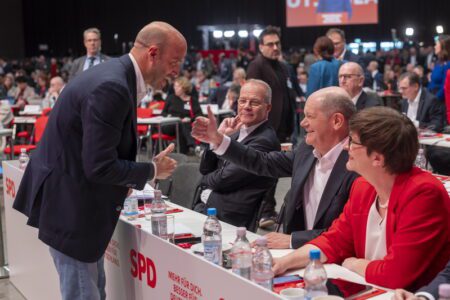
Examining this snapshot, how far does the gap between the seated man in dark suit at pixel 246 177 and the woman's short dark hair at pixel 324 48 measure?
2498mm

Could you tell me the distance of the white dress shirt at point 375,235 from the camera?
225 centimetres

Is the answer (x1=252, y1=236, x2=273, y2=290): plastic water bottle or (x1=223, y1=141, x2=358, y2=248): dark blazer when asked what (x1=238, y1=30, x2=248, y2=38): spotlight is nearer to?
(x1=223, y1=141, x2=358, y2=248): dark blazer

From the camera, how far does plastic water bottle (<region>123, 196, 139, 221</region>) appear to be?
3078 millimetres

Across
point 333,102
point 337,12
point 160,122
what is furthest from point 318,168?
point 337,12

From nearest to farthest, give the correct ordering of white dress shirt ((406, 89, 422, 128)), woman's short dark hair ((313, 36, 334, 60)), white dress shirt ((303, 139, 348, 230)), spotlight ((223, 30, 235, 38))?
white dress shirt ((303, 139, 348, 230)) → woman's short dark hair ((313, 36, 334, 60)) → white dress shirt ((406, 89, 422, 128)) → spotlight ((223, 30, 235, 38))

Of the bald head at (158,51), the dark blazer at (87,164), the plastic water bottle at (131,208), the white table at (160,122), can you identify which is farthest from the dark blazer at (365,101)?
the white table at (160,122)

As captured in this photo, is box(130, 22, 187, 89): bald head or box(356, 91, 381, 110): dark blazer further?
box(356, 91, 381, 110): dark blazer

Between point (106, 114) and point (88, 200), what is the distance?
1.26ft

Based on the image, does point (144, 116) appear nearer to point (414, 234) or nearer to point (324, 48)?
point (324, 48)

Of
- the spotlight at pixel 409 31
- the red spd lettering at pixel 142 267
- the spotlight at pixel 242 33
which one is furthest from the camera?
the spotlight at pixel 242 33

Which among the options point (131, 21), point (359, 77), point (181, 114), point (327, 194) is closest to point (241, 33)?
point (131, 21)

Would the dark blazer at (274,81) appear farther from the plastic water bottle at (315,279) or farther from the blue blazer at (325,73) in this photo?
the plastic water bottle at (315,279)

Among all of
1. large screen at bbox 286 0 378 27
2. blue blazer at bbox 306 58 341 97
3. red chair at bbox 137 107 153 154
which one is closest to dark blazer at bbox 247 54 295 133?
blue blazer at bbox 306 58 341 97

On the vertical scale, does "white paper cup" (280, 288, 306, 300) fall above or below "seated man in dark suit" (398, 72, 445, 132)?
below
